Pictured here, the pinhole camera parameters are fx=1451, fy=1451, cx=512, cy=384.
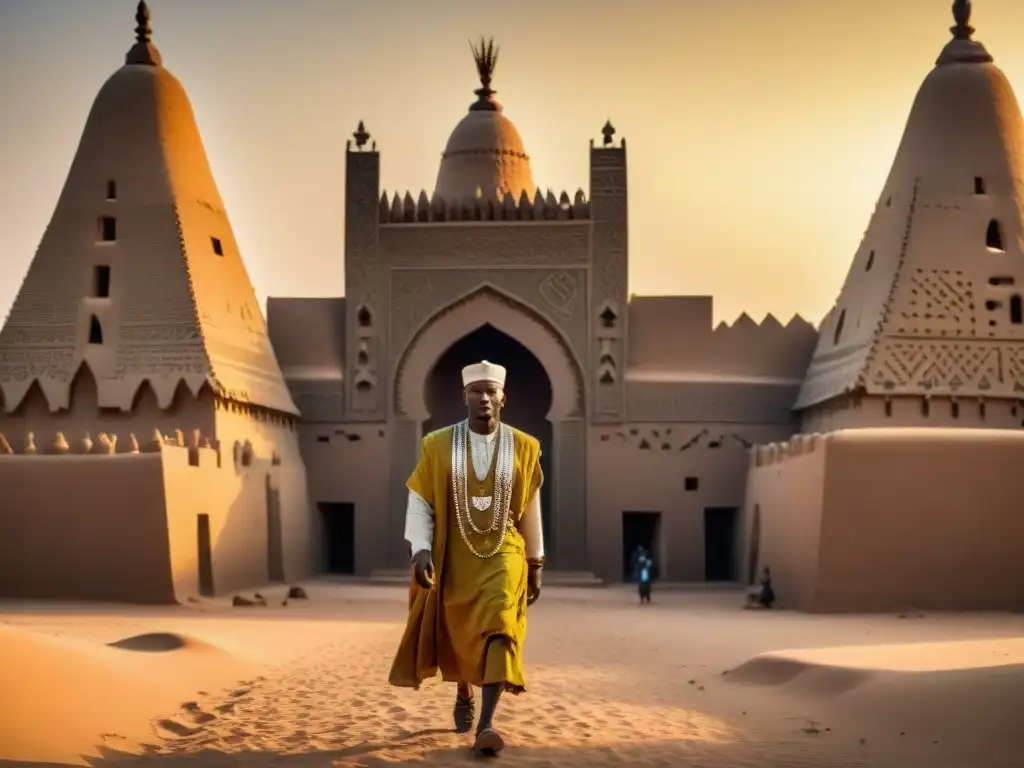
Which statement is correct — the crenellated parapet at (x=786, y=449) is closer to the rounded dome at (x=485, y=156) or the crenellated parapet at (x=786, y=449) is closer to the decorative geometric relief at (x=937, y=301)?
the decorative geometric relief at (x=937, y=301)

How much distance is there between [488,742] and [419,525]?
1205mm

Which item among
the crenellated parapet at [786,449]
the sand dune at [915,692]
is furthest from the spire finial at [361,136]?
the sand dune at [915,692]

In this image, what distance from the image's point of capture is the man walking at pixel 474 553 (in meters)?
7.04

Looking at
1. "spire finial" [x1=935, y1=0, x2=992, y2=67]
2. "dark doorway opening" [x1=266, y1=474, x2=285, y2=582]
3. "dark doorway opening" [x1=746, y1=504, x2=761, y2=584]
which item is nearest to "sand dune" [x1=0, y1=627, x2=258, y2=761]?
"dark doorway opening" [x1=266, y1=474, x2=285, y2=582]

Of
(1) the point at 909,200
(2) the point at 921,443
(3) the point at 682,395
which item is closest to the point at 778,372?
(3) the point at 682,395

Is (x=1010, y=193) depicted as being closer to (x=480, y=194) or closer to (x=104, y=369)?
(x=480, y=194)

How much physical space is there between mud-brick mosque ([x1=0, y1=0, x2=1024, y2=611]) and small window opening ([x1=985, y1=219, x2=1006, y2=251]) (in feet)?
0.11

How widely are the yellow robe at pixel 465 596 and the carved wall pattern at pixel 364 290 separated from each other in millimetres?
18813

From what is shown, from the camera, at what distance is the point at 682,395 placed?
26.2m

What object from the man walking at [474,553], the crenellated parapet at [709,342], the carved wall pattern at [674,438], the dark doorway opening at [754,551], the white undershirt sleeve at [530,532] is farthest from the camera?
the crenellated parapet at [709,342]

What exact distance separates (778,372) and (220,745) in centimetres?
2078

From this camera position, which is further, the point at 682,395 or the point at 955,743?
the point at 682,395

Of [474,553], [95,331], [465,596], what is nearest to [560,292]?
[95,331]

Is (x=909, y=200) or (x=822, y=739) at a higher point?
(x=909, y=200)
